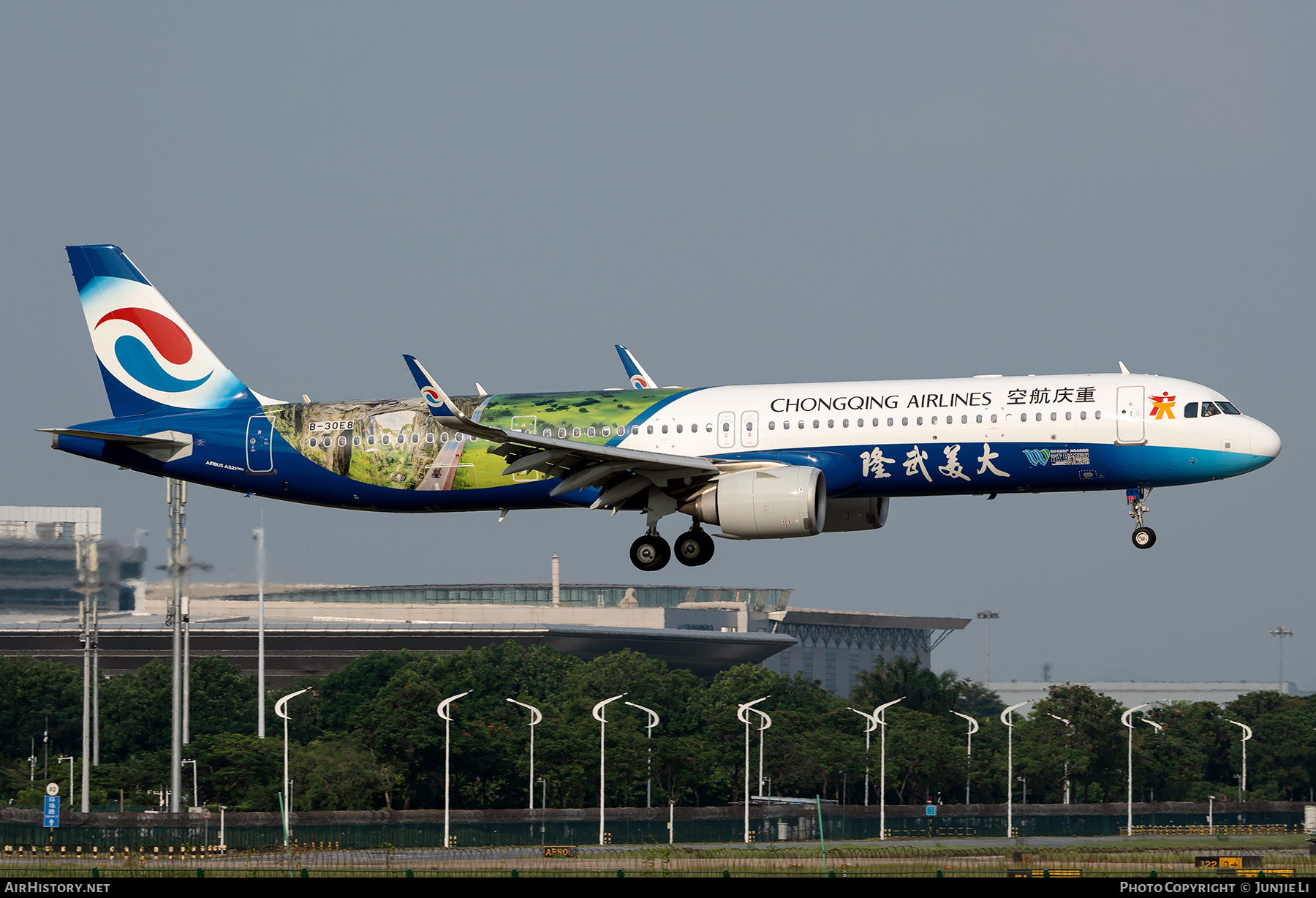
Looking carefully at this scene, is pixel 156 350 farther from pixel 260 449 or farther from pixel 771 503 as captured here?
pixel 771 503

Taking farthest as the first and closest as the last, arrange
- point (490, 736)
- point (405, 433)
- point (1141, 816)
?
point (490, 736) → point (1141, 816) → point (405, 433)

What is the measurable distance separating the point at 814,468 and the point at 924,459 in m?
3.19

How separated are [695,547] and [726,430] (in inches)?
160

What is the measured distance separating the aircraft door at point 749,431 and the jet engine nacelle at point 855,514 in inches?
165

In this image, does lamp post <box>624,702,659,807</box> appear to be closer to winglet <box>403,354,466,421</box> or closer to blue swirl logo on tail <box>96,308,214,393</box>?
blue swirl logo on tail <box>96,308,214,393</box>

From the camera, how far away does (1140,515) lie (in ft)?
166

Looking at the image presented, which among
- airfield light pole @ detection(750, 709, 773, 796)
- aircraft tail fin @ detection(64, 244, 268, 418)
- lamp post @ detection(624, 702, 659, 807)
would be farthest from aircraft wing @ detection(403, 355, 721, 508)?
lamp post @ detection(624, 702, 659, 807)

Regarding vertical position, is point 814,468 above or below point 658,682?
above

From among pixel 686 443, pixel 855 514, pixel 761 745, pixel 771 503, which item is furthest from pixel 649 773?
pixel 771 503

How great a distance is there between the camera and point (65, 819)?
7931cm

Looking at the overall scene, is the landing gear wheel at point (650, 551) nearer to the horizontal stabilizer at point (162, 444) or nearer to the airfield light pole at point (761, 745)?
the horizontal stabilizer at point (162, 444)
